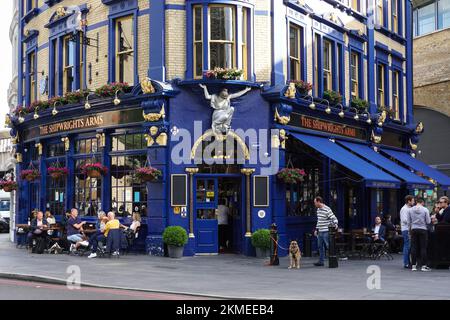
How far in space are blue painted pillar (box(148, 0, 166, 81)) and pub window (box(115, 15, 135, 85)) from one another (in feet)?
3.72

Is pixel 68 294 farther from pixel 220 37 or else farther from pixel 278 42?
pixel 278 42

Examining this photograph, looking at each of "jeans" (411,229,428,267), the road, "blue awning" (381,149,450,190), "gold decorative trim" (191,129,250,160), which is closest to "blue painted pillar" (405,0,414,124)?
"blue awning" (381,149,450,190)

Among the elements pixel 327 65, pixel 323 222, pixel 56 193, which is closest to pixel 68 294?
pixel 323 222

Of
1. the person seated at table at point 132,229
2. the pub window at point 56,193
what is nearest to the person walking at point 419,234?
the person seated at table at point 132,229

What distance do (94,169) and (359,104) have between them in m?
10.8

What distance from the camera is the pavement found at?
39.5 feet

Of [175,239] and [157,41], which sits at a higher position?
[157,41]

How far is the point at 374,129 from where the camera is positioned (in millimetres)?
26484

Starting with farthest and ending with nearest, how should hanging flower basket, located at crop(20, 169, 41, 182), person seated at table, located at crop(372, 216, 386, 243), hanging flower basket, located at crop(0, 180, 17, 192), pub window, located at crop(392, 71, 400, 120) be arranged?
pub window, located at crop(392, 71, 400, 120) < hanging flower basket, located at crop(0, 180, 17, 192) < hanging flower basket, located at crop(20, 169, 41, 182) < person seated at table, located at crop(372, 216, 386, 243)

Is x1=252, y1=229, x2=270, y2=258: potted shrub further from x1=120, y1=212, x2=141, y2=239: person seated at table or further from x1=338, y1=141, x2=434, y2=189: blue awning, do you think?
x1=338, y1=141, x2=434, y2=189: blue awning

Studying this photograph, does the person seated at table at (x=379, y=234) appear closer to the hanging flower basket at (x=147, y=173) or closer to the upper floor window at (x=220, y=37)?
the upper floor window at (x=220, y=37)

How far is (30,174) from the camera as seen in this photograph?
79.6 feet

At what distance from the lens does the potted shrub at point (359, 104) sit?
2523cm

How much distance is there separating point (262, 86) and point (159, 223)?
5340 millimetres
